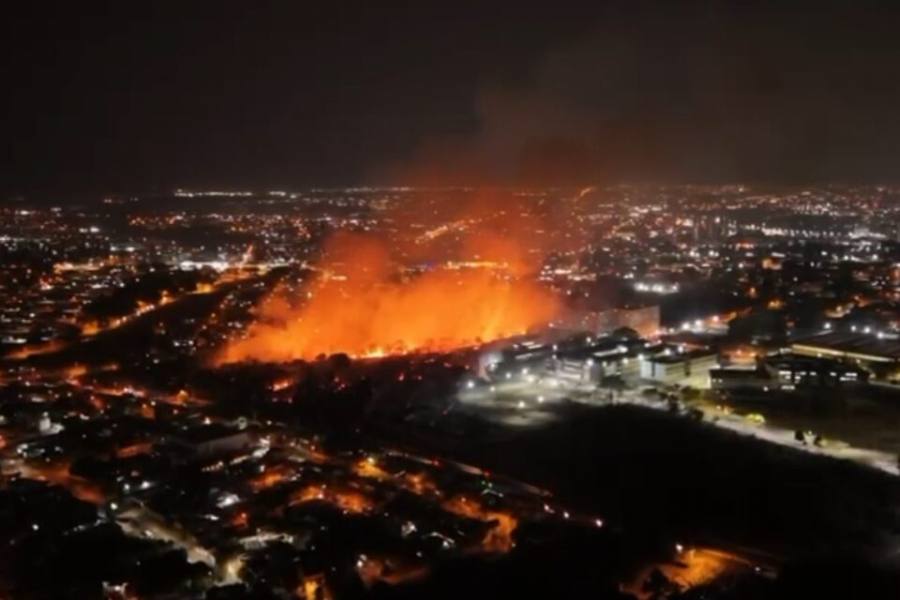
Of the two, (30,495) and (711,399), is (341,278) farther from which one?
(30,495)

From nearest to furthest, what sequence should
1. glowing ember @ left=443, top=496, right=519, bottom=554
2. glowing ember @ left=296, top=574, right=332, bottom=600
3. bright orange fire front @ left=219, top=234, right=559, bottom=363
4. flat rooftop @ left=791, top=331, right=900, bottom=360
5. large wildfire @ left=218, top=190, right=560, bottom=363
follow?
glowing ember @ left=296, top=574, right=332, bottom=600 → glowing ember @ left=443, top=496, right=519, bottom=554 → flat rooftop @ left=791, top=331, right=900, bottom=360 → bright orange fire front @ left=219, top=234, right=559, bottom=363 → large wildfire @ left=218, top=190, right=560, bottom=363

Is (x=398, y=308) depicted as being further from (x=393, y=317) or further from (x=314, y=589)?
(x=314, y=589)

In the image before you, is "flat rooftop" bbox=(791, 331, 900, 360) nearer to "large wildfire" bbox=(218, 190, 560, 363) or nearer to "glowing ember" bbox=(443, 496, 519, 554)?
"large wildfire" bbox=(218, 190, 560, 363)

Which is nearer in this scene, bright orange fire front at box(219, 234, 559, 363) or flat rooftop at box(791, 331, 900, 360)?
flat rooftop at box(791, 331, 900, 360)

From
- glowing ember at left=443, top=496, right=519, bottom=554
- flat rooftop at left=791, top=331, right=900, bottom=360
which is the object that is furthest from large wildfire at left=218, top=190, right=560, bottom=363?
glowing ember at left=443, top=496, right=519, bottom=554

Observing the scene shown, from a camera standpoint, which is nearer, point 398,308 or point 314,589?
point 314,589

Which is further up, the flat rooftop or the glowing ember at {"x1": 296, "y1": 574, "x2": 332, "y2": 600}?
the glowing ember at {"x1": 296, "y1": 574, "x2": 332, "y2": 600}

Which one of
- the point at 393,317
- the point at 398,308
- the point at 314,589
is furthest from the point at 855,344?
the point at 314,589
